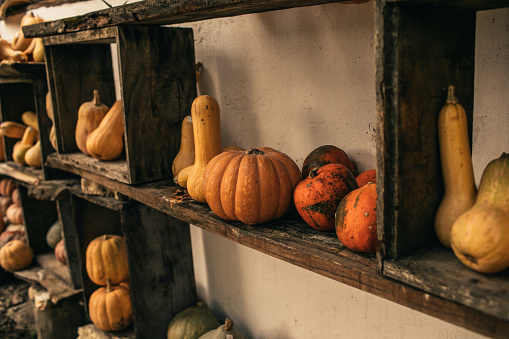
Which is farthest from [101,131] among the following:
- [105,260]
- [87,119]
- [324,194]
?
[324,194]

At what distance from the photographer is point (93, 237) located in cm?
227

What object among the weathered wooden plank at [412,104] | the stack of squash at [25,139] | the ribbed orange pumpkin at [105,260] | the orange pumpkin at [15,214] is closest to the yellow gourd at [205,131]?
the weathered wooden plank at [412,104]

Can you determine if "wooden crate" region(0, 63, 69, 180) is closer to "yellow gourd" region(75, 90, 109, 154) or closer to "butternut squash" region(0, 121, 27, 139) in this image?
"butternut squash" region(0, 121, 27, 139)

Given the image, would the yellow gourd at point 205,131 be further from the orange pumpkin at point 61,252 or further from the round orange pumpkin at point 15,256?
the round orange pumpkin at point 15,256

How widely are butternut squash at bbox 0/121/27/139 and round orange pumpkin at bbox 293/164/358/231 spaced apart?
8.10 ft

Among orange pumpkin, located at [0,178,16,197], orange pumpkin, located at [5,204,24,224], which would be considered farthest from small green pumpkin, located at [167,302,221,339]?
orange pumpkin, located at [0,178,16,197]

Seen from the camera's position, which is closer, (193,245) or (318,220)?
(318,220)

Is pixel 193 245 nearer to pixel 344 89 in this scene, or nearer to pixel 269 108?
pixel 269 108

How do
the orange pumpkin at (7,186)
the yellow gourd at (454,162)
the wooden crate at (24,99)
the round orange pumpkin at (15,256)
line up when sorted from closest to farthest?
the yellow gourd at (454,162) < the wooden crate at (24,99) < the round orange pumpkin at (15,256) < the orange pumpkin at (7,186)

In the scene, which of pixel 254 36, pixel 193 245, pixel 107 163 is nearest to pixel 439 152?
pixel 254 36

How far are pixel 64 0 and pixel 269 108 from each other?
1887mm

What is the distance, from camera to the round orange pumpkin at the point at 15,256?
2.90 metres

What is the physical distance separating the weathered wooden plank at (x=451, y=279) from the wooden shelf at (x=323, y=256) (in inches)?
0.7

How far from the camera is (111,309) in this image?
207 centimetres
